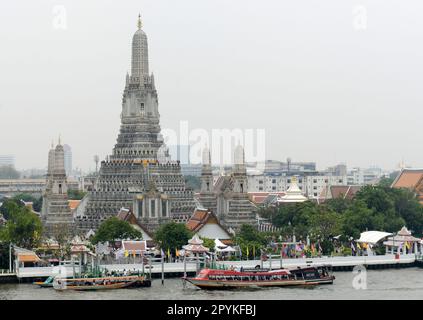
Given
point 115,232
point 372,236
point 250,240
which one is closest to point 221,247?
point 250,240

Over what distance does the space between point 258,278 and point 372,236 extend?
1496 cm

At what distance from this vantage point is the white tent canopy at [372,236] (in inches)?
2584

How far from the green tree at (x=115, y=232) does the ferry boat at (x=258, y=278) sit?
9.89m

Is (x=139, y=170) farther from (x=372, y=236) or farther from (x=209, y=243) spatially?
(x=372, y=236)

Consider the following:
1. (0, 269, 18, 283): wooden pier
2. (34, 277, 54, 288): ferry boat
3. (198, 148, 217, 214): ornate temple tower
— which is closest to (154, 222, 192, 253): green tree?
(0, 269, 18, 283): wooden pier

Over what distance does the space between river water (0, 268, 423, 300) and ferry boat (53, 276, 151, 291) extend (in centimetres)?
42

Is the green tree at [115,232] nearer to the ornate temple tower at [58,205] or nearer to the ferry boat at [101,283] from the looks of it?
the ornate temple tower at [58,205]

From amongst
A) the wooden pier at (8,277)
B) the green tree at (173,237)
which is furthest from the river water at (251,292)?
the green tree at (173,237)

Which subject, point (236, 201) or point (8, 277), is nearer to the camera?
point (8, 277)

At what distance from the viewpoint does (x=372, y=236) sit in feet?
218

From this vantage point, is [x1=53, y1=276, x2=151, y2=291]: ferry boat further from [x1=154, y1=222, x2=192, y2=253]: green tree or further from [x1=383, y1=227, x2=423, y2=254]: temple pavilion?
[x1=383, y1=227, x2=423, y2=254]: temple pavilion

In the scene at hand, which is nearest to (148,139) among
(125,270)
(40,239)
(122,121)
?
(122,121)

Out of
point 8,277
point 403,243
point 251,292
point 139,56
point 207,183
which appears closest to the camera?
point 251,292
